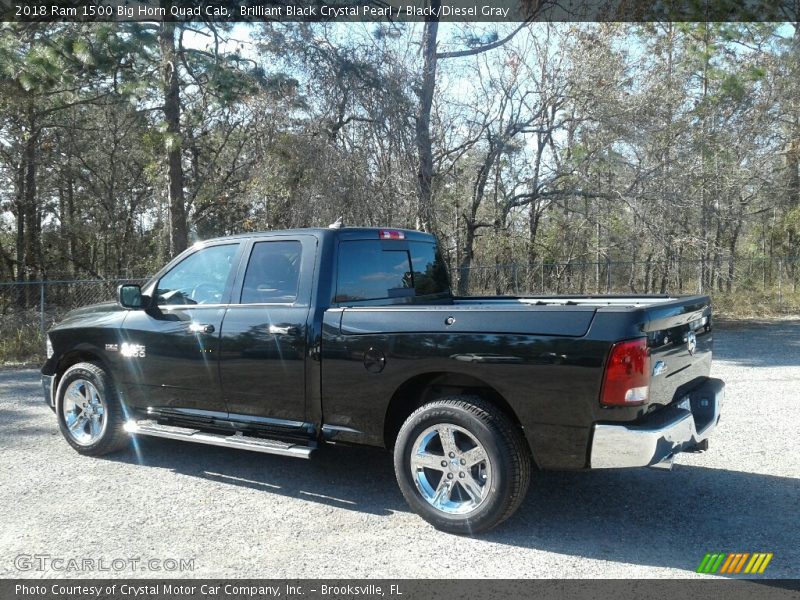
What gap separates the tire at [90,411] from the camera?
5.94 metres

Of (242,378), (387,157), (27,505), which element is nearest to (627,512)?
(242,378)

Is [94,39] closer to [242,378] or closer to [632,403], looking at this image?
[242,378]

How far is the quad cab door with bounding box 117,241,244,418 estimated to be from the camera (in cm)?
540

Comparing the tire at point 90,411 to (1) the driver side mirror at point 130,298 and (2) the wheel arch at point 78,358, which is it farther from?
(1) the driver side mirror at point 130,298

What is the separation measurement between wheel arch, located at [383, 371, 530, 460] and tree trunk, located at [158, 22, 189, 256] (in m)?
12.2

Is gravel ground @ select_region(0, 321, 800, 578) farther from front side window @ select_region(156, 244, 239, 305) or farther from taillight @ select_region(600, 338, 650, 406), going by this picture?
front side window @ select_region(156, 244, 239, 305)

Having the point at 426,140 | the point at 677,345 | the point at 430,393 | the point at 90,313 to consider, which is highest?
the point at 426,140

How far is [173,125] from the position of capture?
15945 mm

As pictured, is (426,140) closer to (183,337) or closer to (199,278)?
(199,278)

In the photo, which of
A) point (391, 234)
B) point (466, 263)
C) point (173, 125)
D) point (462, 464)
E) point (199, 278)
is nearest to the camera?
point (462, 464)

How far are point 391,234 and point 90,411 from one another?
310 cm

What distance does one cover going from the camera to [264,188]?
15.7m

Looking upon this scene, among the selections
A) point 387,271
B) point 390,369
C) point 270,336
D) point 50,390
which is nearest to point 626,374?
point 390,369

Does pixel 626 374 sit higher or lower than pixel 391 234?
lower
